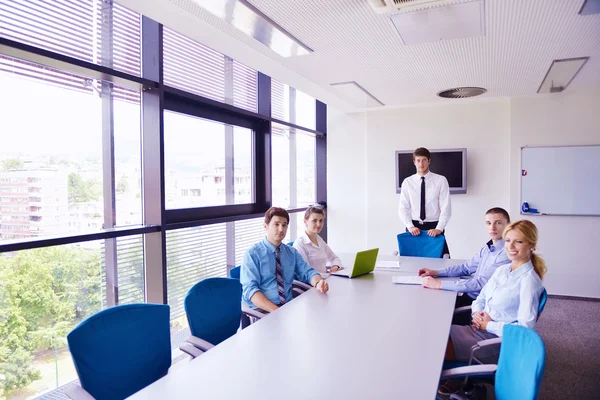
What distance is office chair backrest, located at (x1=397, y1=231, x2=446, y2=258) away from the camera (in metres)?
4.35

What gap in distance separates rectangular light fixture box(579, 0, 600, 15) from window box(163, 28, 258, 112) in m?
3.21

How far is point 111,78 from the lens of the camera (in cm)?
299

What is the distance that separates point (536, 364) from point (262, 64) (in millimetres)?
3612

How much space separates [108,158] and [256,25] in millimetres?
1510

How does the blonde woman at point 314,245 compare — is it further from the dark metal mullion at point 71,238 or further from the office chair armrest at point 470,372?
the office chair armrest at point 470,372

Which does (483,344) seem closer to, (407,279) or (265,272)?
(407,279)

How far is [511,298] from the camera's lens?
7.88 feet

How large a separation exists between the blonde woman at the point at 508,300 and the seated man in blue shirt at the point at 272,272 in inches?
36.5

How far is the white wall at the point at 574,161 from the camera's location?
5.43 m

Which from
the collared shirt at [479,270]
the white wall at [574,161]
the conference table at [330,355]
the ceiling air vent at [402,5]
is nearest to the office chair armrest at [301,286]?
the conference table at [330,355]

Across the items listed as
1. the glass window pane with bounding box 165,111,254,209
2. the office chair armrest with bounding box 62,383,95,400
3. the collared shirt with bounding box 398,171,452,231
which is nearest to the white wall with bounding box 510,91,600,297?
the collared shirt with bounding box 398,171,452,231

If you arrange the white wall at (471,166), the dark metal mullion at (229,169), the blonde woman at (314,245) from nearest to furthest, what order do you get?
the blonde woman at (314,245), the dark metal mullion at (229,169), the white wall at (471,166)

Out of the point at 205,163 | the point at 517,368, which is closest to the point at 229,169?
the point at 205,163

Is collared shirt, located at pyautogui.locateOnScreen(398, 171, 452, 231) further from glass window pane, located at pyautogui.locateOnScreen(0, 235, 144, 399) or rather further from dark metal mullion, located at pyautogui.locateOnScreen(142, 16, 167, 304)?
glass window pane, located at pyautogui.locateOnScreen(0, 235, 144, 399)
